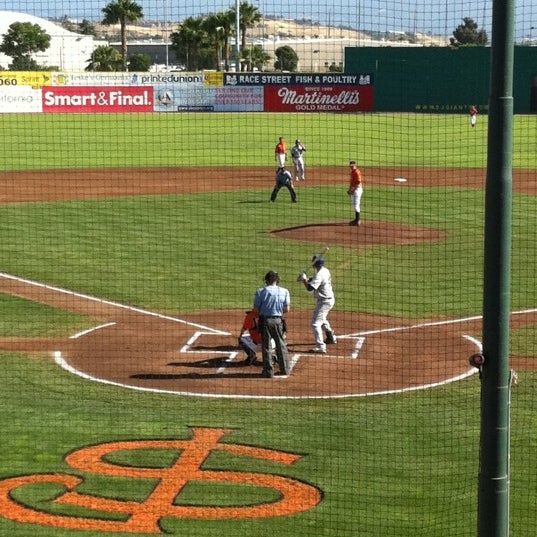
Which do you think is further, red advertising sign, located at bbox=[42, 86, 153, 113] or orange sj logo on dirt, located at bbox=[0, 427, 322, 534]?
red advertising sign, located at bbox=[42, 86, 153, 113]

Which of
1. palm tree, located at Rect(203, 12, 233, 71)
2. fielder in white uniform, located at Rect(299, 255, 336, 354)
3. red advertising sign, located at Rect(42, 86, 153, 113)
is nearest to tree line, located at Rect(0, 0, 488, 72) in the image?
palm tree, located at Rect(203, 12, 233, 71)

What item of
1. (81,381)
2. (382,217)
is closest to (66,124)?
(382,217)

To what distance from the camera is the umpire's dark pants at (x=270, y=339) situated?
14.0 m

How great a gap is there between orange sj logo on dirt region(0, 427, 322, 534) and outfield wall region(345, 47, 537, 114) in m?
46.3

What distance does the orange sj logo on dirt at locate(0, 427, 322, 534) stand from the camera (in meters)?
10.0

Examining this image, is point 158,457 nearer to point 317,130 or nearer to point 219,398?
point 219,398

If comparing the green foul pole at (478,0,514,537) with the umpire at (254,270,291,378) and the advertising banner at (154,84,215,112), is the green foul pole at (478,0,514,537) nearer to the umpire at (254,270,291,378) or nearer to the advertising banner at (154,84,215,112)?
the umpire at (254,270,291,378)

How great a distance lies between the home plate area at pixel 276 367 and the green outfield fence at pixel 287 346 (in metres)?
0.05

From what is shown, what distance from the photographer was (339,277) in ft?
69.2

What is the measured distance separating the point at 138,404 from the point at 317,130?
42503mm

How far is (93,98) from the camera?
61031 millimetres

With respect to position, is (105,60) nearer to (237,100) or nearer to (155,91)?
(155,91)

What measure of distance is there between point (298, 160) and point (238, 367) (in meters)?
20.0

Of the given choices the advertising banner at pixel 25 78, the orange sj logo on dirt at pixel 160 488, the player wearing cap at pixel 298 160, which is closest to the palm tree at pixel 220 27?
A: the advertising banner at pixel 25 78
